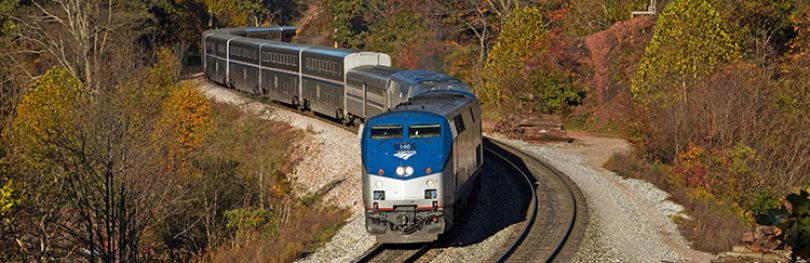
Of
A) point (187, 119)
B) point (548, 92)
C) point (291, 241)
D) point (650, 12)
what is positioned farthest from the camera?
point (650, 12)

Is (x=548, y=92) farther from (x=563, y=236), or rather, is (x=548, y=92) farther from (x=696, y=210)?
(x=563, y=236)

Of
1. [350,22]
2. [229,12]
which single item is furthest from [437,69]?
[229,12]

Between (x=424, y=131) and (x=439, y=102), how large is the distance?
3024 millimetres

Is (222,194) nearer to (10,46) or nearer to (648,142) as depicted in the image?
(648,142)

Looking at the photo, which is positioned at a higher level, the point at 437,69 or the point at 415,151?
the point at 415,151

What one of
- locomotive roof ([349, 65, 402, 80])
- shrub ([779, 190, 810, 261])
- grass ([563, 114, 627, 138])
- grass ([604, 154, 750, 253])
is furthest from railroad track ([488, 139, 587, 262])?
grass ([563, 114, 627, 138])

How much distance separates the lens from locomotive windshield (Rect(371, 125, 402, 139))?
68.3 feet

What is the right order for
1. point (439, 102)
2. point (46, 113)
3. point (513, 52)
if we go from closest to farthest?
point (439, 102) < point (46, 113) < point (513, 52)

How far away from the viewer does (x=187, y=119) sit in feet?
146

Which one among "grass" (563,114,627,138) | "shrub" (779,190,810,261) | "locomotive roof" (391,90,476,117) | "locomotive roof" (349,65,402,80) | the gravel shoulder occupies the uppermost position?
"shrub" (779,190,810,261)

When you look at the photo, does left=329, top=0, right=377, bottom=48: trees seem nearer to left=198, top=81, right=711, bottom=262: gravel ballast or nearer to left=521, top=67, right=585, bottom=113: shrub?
left=521, top=67, right=585, bottom=113: shrub

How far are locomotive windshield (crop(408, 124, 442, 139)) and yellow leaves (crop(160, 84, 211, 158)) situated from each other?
2094cm

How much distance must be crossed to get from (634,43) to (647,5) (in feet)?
22.5

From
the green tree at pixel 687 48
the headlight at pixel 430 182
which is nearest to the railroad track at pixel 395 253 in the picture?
the headlight at pixel 430 182
